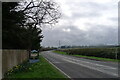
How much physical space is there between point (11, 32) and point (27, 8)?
7008 millimetres

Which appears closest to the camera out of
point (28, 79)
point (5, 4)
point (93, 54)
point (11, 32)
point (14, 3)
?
point (28, 79)

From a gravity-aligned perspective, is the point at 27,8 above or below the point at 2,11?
above

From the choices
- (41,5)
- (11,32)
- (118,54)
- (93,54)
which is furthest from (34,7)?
(93,54)

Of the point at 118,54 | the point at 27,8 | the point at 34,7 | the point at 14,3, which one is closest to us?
the point at 14,3

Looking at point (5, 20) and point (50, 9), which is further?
point (50, 9)

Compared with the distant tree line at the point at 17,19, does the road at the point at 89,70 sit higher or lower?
lower

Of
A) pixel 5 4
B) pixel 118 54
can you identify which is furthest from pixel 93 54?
pixel 5 4

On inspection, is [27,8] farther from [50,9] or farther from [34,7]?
[50,9]

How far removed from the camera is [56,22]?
2672 centimetres

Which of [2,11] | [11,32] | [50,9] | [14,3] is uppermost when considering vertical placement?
[50,9]

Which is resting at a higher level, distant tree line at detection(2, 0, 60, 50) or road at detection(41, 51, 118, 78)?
distant tree line at detection(2, 0, 60, 50)

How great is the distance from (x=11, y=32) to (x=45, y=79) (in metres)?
8.09

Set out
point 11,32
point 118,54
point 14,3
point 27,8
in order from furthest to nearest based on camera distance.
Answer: point 118,54, point 27,8, point 11,32, point 14,3

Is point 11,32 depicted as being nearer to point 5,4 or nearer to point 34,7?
point 5,4
